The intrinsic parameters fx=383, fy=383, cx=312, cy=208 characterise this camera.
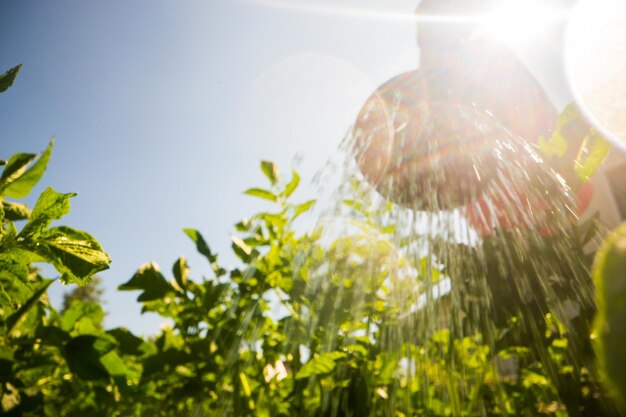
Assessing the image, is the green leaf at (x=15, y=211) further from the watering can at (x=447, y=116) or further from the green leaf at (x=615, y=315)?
the watering can at (x=447, y=116)

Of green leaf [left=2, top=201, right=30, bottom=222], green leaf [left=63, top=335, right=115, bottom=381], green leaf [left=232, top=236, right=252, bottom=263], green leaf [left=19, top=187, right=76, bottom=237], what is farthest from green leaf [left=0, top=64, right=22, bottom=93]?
green leaf [left=232, top=236, right=252, bottom=263]

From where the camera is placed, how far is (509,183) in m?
1.57

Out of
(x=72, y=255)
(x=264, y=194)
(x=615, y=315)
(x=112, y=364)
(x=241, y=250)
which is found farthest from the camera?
(x=264, y=194)

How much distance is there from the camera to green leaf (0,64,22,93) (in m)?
0.70

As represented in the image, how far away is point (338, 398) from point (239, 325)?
51 centimetres

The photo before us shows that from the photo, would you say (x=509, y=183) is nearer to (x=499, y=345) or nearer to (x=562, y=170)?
(x=562, y=170)

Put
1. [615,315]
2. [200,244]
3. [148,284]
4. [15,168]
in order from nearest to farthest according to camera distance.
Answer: [615,315]
[15,168]
[148,284]
[200,244]

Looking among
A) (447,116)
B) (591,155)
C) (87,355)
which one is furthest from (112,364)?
(447,116)

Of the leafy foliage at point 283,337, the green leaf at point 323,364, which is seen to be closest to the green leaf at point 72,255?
the leafy foliage at point 283,337

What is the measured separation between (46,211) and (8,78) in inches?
10.8

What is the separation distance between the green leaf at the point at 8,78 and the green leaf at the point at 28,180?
24 centimetres

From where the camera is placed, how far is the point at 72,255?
2.72 ft

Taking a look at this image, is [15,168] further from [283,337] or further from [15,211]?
[283,337]

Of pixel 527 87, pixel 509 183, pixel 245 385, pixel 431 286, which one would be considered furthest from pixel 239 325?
pixel 527 87
